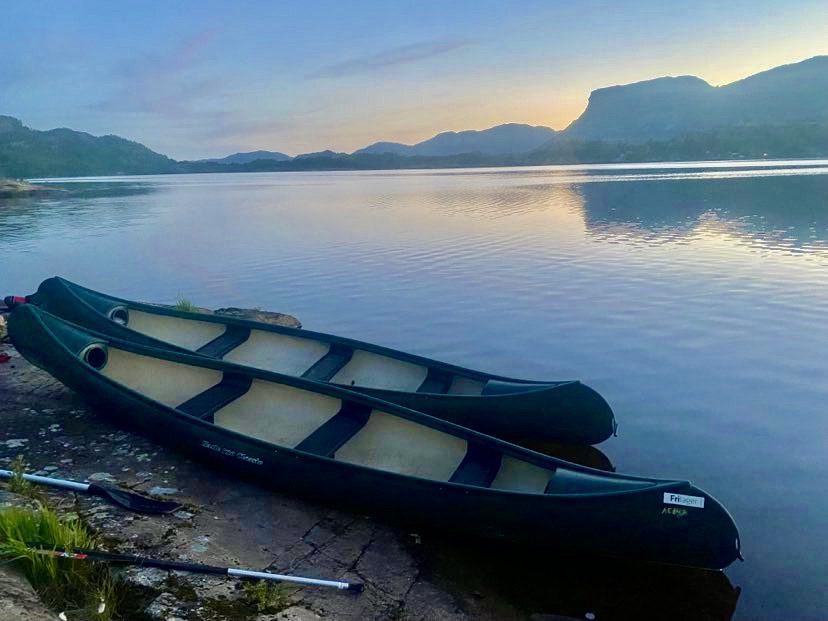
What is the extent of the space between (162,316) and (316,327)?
254 inches

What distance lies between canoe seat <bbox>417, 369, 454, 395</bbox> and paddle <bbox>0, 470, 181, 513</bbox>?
5.24 m

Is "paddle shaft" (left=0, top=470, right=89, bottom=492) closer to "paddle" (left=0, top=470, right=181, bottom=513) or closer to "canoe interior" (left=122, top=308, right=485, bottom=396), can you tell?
"paddle" (left=0, top=470, right=181, bottom=513)

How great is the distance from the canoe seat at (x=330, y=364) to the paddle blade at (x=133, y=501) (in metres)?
4.62

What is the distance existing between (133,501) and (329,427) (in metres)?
3.09

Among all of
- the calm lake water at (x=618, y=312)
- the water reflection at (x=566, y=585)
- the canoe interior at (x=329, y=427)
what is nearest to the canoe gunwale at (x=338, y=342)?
the canoe interior at (x=329, y=427)

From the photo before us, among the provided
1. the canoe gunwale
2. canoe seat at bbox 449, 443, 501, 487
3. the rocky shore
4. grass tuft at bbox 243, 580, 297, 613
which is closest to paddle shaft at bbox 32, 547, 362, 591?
grass tuft at bbox 243, 580, 297, 613

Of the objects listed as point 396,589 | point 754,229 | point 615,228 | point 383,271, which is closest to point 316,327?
point 383,271

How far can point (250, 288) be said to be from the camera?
2706 cm

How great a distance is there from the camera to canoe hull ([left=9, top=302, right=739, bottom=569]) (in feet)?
23.1

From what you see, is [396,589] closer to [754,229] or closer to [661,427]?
[661,427]

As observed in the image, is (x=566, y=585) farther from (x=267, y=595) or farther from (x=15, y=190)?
(x=15, y=190)

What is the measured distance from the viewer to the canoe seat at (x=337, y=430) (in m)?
9.33

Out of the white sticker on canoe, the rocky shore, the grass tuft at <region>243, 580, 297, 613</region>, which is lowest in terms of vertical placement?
the grass tuft at <region>243, 580, 297, 613</region>

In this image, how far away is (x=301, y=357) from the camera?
13734 millimetres
